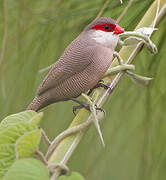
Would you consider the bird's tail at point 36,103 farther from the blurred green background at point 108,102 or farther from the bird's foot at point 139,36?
the bird's foot at point 139,36

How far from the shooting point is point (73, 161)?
0.58 m

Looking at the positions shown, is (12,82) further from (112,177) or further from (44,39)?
(112,177)

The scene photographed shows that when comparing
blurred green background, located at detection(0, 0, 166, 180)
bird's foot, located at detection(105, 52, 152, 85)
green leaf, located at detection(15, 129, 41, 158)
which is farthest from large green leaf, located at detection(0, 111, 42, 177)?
blurred green background, located at detection(0, 0, 166, 180)

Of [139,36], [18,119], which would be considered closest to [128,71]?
[139,36]

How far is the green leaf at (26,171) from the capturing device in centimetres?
18

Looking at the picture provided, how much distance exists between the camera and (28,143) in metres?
0.20

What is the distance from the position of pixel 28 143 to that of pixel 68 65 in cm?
36

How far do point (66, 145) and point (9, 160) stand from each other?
0.05m

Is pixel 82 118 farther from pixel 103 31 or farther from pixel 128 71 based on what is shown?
pixel 103 31

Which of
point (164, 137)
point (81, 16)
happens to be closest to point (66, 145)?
point (164, 137)

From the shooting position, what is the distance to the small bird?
1.78 feet

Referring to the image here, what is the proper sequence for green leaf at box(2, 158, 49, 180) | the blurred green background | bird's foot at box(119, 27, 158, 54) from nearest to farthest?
green leaf at box(2, 158, 49, 180)
bird's foot at box(119, 27, 158, 54)
the blurred green background

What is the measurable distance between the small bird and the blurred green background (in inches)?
Result: 0.9

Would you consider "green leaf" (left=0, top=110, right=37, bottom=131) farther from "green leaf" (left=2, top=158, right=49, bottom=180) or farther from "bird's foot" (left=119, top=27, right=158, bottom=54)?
"bird's foot" (left=119, top=27, right=158, bottom=54)
